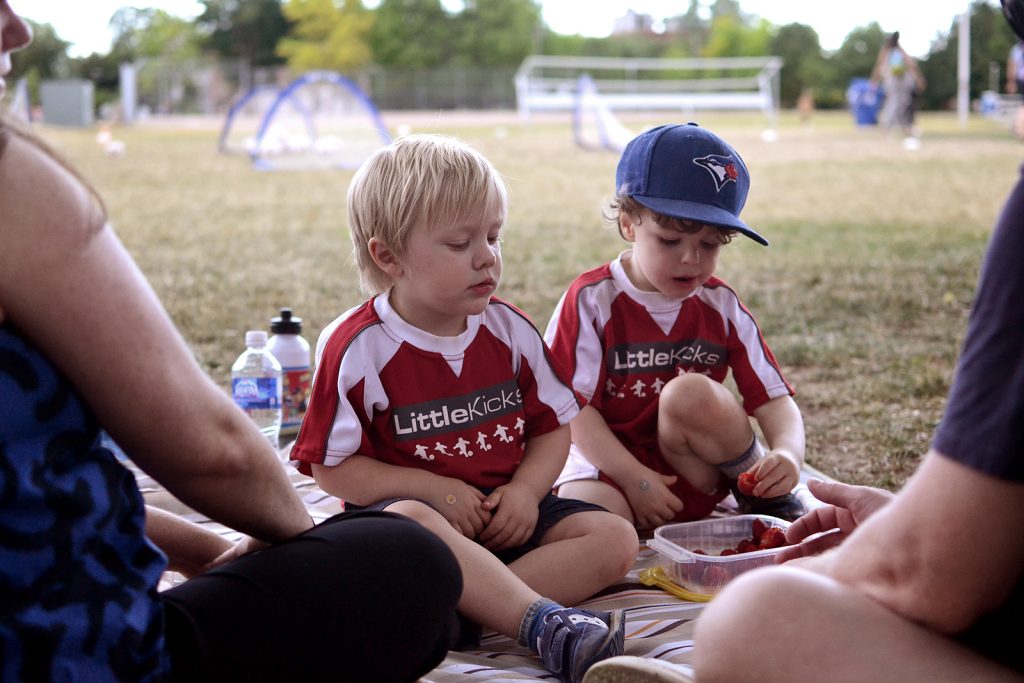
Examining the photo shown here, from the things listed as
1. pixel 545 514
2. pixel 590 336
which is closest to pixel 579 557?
pixel 545 514

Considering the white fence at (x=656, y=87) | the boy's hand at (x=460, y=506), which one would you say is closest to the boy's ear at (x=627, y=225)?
the boy's hand at (x=460, y=506)

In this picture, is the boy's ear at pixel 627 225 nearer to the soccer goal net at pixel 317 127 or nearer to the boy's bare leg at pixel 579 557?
the boy's bare leg at pixel 579 557

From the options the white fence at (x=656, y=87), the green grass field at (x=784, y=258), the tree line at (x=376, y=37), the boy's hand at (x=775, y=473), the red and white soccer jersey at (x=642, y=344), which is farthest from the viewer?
the tree line at (x=376, y=37)

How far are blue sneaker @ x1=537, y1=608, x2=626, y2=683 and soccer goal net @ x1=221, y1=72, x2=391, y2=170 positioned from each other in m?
12.7

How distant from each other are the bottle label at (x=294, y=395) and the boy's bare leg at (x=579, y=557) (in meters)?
1.37

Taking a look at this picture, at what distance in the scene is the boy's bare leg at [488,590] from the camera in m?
1.90

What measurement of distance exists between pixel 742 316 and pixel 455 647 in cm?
112

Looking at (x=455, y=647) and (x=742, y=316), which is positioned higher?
(x=742, y=316)

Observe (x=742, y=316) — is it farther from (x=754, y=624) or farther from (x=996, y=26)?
(x=996, y=26)

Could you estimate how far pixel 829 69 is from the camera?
1683 inches

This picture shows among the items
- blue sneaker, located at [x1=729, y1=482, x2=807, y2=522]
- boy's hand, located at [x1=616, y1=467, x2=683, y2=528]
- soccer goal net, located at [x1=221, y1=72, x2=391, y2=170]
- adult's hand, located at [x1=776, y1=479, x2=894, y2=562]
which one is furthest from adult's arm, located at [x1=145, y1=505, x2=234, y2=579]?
soccer goal net, located at [x1=221, y1=72, x2=391, y2=170]

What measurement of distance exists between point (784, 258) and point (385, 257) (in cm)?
479

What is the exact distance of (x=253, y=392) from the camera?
3145mm

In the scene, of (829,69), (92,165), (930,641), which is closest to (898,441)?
(930,641)
